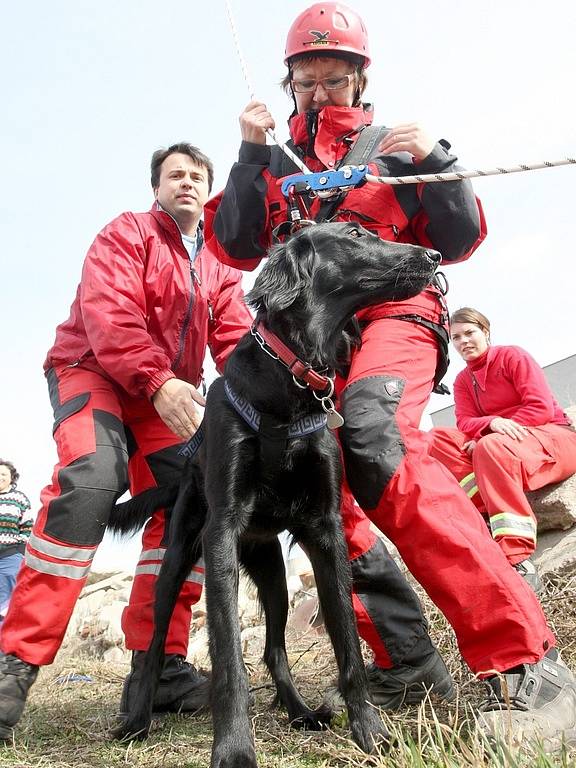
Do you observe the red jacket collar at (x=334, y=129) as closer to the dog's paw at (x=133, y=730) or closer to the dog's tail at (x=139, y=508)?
the dog's tail at (x=139, y=508)

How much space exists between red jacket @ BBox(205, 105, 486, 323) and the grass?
1527mm

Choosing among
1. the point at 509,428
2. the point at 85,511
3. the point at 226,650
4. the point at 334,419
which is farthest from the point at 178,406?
the point at 509,428

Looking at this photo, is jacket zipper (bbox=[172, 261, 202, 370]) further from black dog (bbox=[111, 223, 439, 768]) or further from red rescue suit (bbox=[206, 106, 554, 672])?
black dog (bbox=[111, 223, 439, 768])

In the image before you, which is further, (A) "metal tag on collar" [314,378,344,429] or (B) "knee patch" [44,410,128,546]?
(B) "knee patch" [44,410,128,546]

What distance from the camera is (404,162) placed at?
2.91 metres

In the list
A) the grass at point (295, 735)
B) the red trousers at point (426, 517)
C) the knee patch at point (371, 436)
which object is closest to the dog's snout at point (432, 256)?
the red trousers at point (426, 517)

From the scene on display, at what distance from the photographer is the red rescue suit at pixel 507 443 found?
13.4 ft

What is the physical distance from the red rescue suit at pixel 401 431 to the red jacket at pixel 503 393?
2.09 m

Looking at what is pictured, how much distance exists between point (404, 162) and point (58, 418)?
74.9 inches

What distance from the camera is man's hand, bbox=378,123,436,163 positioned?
2660mm

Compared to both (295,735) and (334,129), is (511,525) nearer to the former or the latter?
(295,735)

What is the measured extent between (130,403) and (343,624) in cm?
164

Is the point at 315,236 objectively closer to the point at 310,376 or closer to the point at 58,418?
the point at 310,376

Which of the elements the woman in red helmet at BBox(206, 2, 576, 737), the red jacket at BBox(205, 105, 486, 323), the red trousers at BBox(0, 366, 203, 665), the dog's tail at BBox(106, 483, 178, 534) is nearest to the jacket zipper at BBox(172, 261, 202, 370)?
the red trousers at BBox(0, 366, 203, 665)
